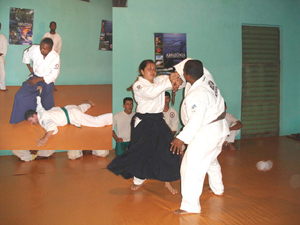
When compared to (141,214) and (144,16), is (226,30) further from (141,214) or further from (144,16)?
(141,214)

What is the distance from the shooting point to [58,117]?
4.68 metres

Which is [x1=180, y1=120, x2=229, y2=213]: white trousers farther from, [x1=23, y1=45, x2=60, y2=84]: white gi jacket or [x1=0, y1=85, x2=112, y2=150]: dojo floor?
[x1=23, y1=45, x2=60, y2=84]: white gi jacket

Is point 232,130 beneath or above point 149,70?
beneath

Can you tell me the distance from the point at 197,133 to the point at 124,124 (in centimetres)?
204

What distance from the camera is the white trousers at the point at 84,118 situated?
4.69m

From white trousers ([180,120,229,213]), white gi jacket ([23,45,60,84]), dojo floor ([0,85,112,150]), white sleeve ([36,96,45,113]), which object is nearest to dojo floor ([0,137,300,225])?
white trousers ([180,120,229,213])

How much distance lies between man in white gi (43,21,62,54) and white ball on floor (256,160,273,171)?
10.6ft

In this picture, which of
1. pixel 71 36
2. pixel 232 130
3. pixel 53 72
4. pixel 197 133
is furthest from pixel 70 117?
pixel 232 130

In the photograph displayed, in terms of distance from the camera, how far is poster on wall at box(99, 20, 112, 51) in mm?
4684

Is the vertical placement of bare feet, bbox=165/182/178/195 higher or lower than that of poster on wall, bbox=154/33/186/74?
lower

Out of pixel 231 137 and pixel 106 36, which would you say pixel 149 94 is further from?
pixel 231 137

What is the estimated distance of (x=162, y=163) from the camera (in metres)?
3.68

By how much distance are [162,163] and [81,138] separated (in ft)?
5.25

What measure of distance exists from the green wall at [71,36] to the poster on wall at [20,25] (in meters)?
0.05
